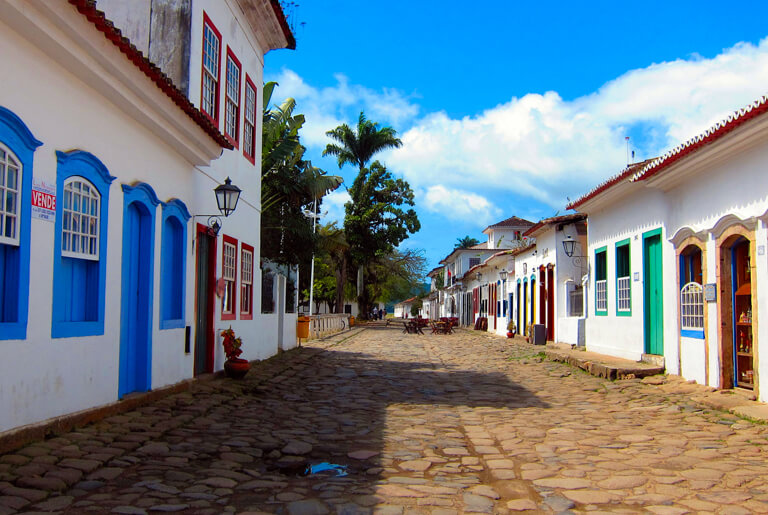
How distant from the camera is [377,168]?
43.7 m

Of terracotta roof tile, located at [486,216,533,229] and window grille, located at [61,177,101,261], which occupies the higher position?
terracotta roof tile, located at [486,216,533,229]

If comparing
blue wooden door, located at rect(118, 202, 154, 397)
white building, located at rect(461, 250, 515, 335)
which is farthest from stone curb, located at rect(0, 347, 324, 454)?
white building, located at rect(461, 250, 515, 335)

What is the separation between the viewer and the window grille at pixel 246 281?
1338cm

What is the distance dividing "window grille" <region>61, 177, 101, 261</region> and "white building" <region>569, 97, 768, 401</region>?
7.52 m

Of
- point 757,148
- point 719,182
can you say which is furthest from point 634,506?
point 719,182

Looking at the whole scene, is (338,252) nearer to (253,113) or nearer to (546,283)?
(546,283)

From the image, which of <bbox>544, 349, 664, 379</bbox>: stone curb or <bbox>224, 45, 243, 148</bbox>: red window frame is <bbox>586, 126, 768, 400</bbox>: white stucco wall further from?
<bbox>224, 45, 243, 148</bbox>: red window frame

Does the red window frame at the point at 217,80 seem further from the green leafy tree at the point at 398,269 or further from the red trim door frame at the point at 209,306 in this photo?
the green leafy tree at the point at 398,269

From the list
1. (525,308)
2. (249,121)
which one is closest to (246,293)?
(249,121)

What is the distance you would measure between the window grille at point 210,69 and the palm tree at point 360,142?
106 feet

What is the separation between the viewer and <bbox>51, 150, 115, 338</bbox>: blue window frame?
627 cm

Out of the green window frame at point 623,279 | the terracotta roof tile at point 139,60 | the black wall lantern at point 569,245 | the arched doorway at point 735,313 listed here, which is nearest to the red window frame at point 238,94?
the terracotta roof tile at point 139,60

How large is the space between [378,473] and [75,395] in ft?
10.3

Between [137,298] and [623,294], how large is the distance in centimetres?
1037
